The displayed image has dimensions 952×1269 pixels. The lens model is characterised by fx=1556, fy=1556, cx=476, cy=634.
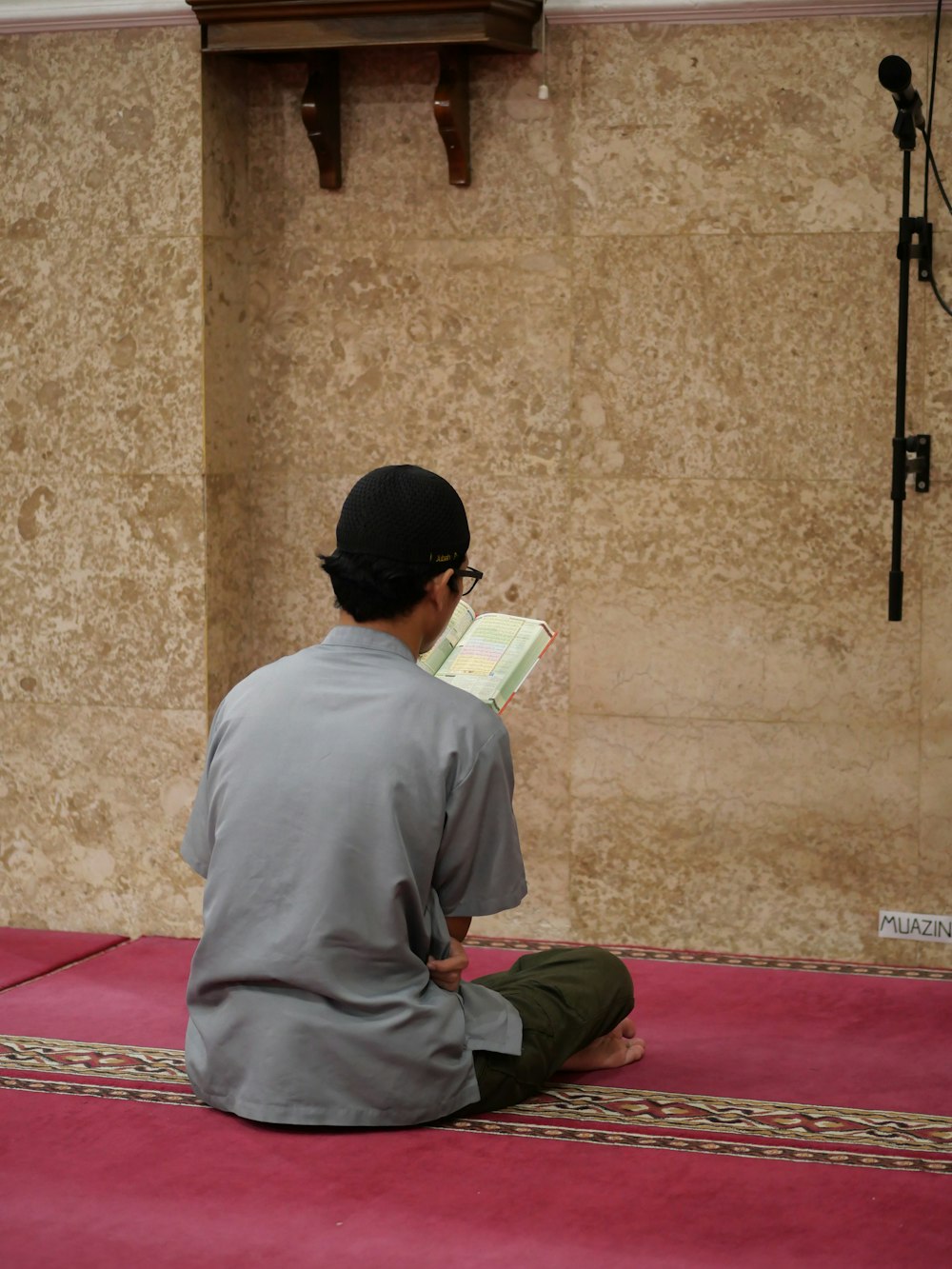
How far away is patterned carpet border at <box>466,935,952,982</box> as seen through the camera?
4156mm

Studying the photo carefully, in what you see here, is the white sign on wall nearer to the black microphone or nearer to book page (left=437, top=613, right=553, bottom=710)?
book page (left=437, top=613, right=553, bottom=710)

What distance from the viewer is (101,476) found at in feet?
14.9

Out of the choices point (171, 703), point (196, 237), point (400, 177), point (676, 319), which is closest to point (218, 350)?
point (196, 237)

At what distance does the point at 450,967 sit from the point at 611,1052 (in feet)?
2.14

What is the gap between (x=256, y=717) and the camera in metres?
2.70

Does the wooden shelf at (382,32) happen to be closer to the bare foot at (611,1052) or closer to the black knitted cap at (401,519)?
the black knitted cap at (401,519)

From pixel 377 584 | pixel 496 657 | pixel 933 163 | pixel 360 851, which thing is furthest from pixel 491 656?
pixel 933 163

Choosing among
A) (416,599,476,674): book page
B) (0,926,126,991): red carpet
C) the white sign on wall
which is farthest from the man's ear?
the white sign on wall

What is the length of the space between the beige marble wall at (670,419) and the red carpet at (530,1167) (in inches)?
34.1

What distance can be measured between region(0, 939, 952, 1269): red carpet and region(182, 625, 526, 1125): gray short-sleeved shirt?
13cm

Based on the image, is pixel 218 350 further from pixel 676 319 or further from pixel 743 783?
pixel 743 783

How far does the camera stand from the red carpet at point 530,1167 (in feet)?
7.74

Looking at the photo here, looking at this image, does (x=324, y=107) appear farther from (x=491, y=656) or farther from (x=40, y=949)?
(x=40, y=949)

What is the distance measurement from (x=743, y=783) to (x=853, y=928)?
497 millimetres
